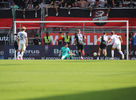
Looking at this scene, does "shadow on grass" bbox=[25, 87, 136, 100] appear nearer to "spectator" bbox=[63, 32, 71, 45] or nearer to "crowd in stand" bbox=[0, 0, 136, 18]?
"spectator" bbox=[63, 32, 71, 45]

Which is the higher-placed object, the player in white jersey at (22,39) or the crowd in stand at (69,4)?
the crowd in stand at (69,4)

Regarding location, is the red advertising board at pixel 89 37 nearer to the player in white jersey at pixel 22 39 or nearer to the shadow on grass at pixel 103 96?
the player in white jersey at pixel 22 39

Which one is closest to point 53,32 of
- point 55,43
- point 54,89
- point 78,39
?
point 55,43

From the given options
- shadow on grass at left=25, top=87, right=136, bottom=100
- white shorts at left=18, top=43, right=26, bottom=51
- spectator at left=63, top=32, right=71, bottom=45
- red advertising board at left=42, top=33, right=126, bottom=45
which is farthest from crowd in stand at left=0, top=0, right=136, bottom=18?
shadow on grass at left=25, top=87, right=136, bottom=100

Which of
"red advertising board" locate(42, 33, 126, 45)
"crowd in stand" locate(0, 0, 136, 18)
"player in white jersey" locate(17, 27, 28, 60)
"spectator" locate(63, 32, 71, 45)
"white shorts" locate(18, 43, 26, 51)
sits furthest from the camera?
"crowd in stand" locate(0, 0, 136, 18)

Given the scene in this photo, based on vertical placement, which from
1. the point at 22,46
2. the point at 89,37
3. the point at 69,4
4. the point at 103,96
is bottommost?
the point at 22,46

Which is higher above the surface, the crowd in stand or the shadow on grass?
the crowd in stand

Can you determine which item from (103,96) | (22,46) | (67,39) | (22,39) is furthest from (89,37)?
(103,96)

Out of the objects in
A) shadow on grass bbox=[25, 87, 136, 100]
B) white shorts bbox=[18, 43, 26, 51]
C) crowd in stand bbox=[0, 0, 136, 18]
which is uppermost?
crowd in stand bbox=[0, 0, 136, 18]

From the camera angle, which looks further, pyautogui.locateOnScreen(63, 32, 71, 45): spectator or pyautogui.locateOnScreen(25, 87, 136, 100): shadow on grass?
pyautogui.locateOnScreen(63, 32, 71, 45): spectator

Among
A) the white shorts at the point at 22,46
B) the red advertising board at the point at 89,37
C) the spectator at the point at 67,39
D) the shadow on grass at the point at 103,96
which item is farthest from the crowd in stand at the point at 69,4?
the shadow on grass at the point at 103,96

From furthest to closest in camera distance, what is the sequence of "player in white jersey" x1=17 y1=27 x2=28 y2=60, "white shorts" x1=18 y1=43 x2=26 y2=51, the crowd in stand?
the crowd in stand
"white shorts" x1=18 y1=43 x2=26 y2=51
"player in white jersey" x1=17 y1=27 x2=28 y2=60

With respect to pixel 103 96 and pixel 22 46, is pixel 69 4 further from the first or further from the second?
pixel 103 96

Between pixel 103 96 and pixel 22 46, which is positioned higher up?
pixel 103 96
